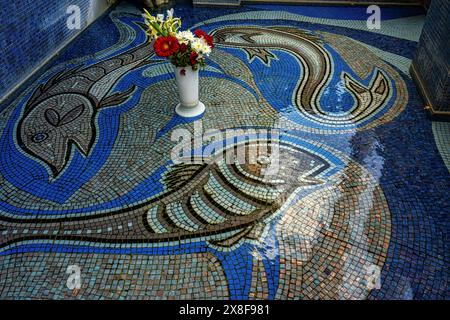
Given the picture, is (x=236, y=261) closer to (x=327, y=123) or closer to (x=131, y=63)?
(x=327, y=123)

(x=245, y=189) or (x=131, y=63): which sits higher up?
(x=131, y=63)

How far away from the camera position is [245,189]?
3586 millimetres

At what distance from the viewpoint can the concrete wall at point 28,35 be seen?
4.63 metres

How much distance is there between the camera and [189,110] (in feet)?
15.0

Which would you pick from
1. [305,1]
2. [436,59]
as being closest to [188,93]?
[436,59]

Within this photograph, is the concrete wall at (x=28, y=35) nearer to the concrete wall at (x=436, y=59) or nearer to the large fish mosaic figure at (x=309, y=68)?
the large fish mosaic figure at (x=309, y=68)

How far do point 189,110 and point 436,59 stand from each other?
3122 mm

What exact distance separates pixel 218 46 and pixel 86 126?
2.71m

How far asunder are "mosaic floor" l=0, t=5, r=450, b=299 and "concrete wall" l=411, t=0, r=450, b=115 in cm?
20

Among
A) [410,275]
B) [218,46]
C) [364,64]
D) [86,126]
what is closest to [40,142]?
[86,126]

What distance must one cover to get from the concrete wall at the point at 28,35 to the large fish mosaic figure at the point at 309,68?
2.52 metres

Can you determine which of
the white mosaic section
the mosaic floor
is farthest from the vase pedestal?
the white mosaic section

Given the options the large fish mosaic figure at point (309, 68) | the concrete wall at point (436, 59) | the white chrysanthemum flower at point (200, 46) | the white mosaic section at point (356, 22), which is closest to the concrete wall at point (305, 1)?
the white mosaic section at point (356, 22)

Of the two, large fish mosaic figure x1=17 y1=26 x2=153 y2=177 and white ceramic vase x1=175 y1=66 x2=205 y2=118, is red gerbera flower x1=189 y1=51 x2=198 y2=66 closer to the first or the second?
white ceramic vase x1=175 y1=66 x2=205 y2=118
